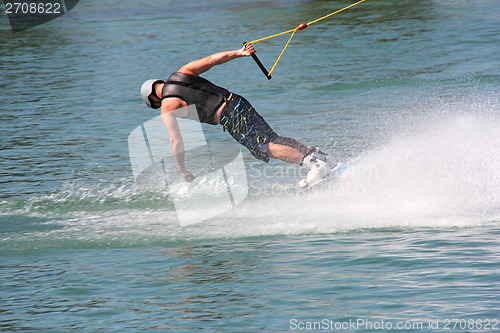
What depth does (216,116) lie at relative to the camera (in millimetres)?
7645

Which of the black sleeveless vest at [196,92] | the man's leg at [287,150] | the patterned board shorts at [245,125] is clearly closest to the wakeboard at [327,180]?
the man's leg at [287,150]

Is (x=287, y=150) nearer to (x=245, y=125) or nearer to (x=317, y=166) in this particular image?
(x=317, y=166)

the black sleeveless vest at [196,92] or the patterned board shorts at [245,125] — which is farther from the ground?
the black sleeveless vest at [196,92]

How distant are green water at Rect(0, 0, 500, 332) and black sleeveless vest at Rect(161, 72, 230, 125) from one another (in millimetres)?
1095

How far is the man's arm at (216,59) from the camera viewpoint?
695 cm

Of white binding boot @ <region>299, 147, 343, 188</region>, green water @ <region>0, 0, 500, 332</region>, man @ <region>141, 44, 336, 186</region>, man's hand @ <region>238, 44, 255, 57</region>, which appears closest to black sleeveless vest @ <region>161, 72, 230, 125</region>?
man @ <region>141, 44, 336, 186</region>

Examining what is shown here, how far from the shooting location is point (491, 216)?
703 centimetres

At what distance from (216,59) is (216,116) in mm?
688

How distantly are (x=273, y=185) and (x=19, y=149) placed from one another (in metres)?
5.06

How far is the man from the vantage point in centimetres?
746

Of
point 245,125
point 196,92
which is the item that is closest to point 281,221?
point 245,125

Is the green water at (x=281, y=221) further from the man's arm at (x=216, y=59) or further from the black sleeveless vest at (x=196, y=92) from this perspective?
the man's arm at (x=216, y=59)

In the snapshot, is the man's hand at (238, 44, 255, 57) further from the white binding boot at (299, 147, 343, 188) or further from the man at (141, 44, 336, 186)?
the white binding boot at (299, 147, 343, 188)

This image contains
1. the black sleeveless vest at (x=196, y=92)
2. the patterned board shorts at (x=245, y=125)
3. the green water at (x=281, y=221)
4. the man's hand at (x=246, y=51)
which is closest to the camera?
the green water at (x=281, y=221)
